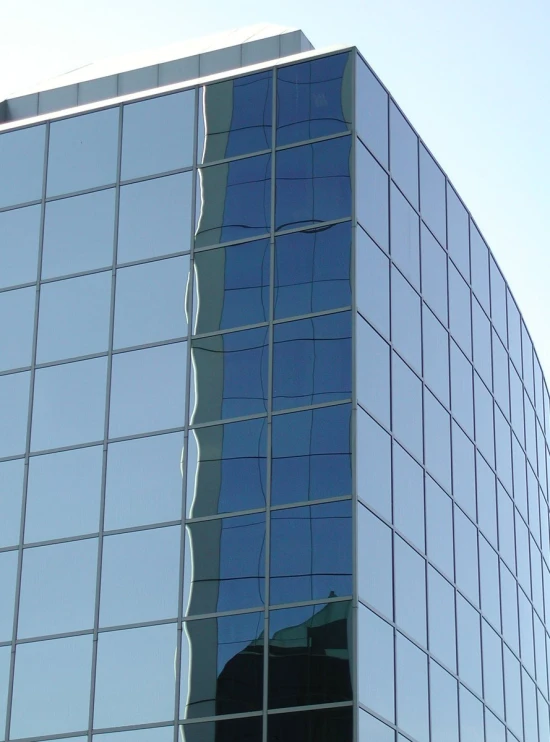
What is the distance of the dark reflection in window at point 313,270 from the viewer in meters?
29.9

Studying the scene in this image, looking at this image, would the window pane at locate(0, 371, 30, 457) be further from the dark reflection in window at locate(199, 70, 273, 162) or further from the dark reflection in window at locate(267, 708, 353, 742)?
the dark reflection in window at locate(267, 708, 353, 742)

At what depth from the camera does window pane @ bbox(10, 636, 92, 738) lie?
28.5 m

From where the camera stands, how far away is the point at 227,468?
95.5 ft

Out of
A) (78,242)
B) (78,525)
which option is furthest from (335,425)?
(78,242)

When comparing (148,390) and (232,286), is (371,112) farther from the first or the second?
(148,390)

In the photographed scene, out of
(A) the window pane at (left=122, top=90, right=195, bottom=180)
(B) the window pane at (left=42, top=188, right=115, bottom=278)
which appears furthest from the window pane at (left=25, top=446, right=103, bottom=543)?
(A) the window pane at (left=122, top=90, right=195, bottom=180)

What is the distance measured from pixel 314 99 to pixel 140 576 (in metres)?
10.5

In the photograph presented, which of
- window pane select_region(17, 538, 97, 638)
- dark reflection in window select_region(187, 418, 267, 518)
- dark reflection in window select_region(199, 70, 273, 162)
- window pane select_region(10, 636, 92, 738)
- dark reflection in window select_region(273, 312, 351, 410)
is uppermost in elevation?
dark reflection in window select_region(199, 70, 273, 162)

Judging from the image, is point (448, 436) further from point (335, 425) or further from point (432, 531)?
point (335, 425)

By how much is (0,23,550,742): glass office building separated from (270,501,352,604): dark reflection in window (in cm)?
4

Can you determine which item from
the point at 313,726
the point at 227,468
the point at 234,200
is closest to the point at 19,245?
the point at 234,200

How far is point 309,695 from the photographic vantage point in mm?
26656

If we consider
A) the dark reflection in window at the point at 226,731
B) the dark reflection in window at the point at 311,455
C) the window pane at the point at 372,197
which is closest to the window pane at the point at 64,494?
the dark reflection in window at the point at 311,455

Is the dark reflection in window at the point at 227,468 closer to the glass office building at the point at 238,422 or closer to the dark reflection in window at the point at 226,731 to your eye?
the glass office building at the point at 238,422
